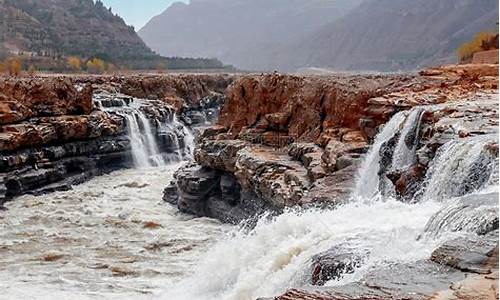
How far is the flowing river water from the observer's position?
34.3ft

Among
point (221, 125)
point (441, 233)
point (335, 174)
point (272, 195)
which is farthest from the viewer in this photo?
point (221, 125)

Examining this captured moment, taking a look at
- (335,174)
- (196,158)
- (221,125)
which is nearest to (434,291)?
(335,174)

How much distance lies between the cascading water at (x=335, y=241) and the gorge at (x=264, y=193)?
4 centimetres

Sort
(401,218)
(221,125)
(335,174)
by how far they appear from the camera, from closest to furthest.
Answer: (401,218), (335,174), (221,125)

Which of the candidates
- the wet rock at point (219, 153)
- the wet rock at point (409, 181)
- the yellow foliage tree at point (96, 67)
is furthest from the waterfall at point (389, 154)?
the yellow foliage tree at point (96, 67)

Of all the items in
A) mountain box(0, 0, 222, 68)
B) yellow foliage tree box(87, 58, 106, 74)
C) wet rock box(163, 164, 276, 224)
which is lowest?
wet rock box(163, 164, 276, 224)

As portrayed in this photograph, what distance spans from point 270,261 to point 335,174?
242 inches

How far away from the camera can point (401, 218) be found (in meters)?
10.8

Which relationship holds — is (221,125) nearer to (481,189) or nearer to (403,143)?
(403,143)

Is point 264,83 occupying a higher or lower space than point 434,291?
higher

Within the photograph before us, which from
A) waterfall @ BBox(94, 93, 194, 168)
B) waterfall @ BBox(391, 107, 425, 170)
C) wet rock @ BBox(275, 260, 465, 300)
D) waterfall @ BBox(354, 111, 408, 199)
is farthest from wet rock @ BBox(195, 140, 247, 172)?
wet rock @ BBox(275, 260, 465, 300)

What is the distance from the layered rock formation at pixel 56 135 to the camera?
1050 inches

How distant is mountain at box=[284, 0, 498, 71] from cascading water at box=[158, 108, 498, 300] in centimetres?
10362

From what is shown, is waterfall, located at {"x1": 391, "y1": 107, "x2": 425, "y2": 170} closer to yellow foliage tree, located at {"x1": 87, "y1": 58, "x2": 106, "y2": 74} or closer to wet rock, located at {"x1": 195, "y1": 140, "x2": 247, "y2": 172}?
wet rock, located at {"x1": 195, "y1": 140, "x2": 247, "y2": 172}
